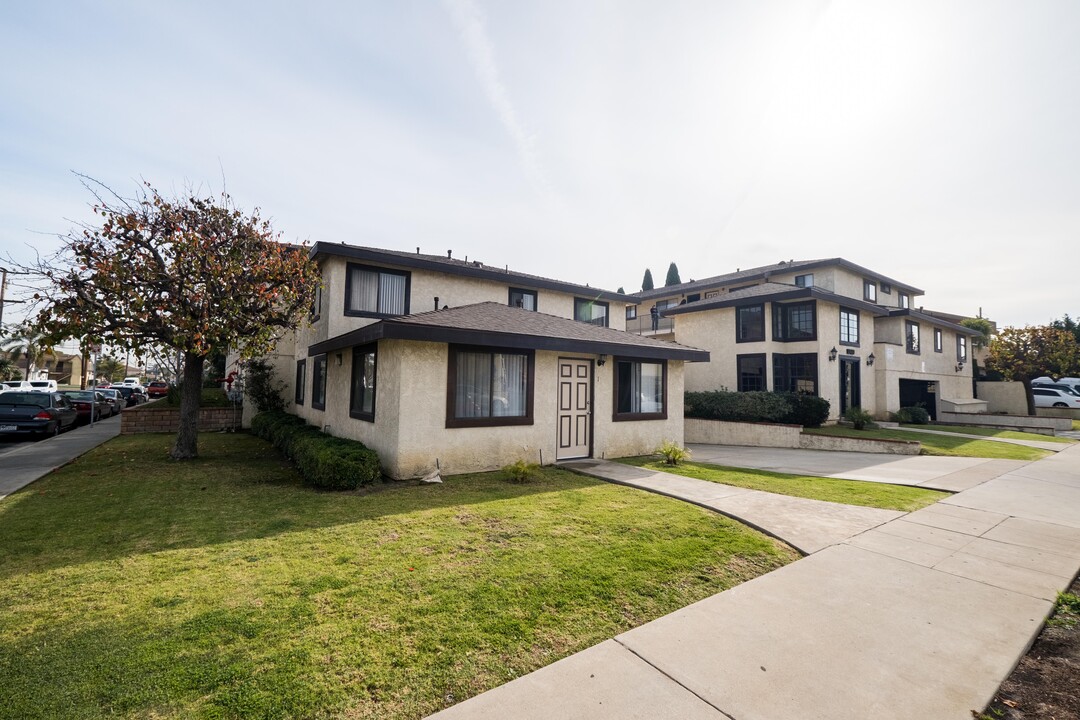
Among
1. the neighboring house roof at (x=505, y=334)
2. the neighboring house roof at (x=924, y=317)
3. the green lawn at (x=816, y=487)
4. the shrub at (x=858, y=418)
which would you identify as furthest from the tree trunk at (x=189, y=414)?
the neighboring house roof at (x=924, y=317)

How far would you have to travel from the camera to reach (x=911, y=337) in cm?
2422

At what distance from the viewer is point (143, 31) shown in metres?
7.96

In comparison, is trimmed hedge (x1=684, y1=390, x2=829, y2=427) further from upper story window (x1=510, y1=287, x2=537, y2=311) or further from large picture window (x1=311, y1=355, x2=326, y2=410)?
large picture window (x1=311, y1=355, x2=326, y2=410)

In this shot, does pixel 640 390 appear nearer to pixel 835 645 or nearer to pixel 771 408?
pixel 771 408

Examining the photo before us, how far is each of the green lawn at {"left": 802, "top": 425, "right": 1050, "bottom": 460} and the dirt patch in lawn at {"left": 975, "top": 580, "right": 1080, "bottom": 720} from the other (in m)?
12.3

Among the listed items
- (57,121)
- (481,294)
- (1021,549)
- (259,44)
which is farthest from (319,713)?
(481,294)

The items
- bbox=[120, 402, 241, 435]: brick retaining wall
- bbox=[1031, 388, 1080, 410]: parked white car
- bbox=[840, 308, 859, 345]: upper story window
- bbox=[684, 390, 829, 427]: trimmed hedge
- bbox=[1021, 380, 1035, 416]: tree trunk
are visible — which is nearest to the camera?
bbox=[120, 402, 241, 435]: brick retaining wall

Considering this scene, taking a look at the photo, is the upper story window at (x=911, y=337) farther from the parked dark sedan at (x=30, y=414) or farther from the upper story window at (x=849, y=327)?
the parked dark sedan at (x=30, y=414)

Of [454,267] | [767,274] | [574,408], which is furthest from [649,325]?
[574,408]

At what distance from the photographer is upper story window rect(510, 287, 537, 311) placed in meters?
Result: 16.0

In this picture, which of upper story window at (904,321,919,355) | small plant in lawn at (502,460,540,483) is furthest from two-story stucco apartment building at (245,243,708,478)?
upper story window at (904,321,919,355)

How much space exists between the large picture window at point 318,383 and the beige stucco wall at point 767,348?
662 inches

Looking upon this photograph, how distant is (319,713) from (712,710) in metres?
2.25

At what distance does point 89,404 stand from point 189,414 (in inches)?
621
